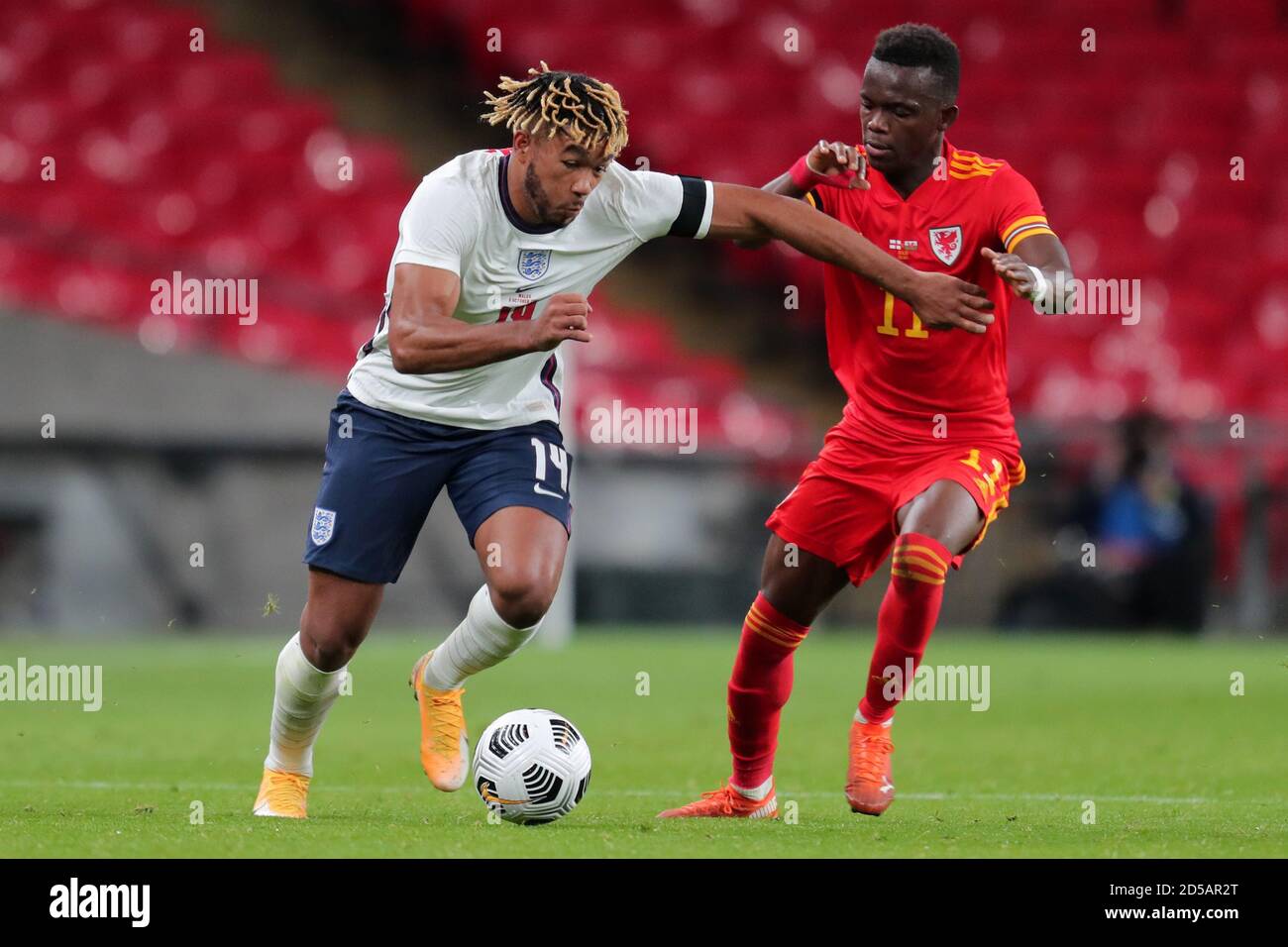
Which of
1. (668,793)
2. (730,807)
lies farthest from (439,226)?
(668,793)

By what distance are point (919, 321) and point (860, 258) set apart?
0.39 metres

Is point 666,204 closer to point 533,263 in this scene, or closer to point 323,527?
point 533,263

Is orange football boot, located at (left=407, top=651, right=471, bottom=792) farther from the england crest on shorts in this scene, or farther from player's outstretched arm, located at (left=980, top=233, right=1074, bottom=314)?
player's outstretched arm, located at (left=980, top=233, right=1074, bottom=314)

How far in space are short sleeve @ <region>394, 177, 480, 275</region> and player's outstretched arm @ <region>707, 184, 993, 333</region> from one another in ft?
2.41

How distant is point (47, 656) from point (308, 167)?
5.90 m

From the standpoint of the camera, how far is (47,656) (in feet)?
36.4

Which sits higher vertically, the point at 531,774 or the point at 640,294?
the point at 640,294

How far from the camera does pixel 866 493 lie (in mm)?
5652

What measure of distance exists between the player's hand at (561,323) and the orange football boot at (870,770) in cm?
153

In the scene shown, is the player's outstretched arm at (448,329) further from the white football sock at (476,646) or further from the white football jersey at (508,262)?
the white football sock at (476,646)

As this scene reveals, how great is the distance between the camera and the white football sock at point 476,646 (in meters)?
5.35

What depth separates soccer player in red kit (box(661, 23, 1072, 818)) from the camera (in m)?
5.49
